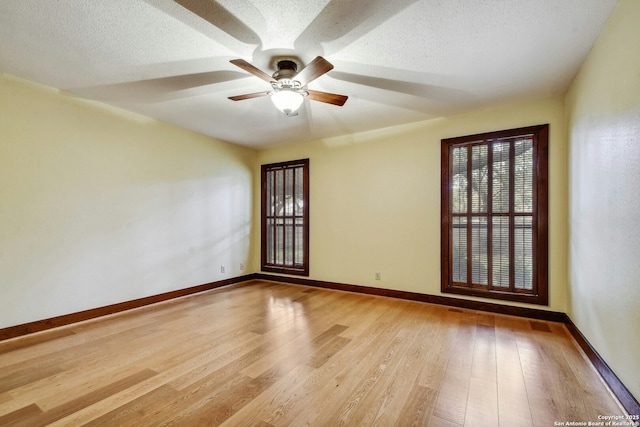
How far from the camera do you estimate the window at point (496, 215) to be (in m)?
3.23

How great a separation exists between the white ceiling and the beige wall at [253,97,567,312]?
46 centimetres

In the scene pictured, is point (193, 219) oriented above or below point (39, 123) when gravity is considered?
below

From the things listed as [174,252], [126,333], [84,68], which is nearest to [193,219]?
[174,252]

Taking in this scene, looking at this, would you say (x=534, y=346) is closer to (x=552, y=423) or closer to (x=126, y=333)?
(x=552, y=423)

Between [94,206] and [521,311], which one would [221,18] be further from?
[521,311]

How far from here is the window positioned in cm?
323

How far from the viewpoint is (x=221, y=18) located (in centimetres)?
192

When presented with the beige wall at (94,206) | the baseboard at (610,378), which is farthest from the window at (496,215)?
the beige wall at (94,206)

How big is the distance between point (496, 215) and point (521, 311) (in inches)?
46.0

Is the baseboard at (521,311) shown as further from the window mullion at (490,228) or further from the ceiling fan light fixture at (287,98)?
the ceiling fan light fixture at (287,98)

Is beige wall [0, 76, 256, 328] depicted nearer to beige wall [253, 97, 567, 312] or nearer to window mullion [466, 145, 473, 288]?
beige wall [253, 97, 567, 312]

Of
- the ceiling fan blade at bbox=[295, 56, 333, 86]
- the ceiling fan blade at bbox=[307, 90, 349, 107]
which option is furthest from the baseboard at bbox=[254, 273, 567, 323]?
the ceiling fan blade at bbox=[295, 56, 333, 86]

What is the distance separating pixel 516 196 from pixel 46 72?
204 inches

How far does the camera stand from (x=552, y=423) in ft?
5.14
